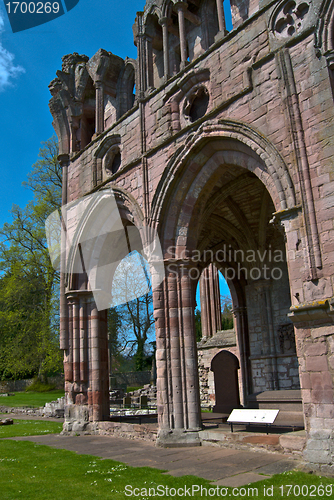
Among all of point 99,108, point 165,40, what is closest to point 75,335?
point 99,108

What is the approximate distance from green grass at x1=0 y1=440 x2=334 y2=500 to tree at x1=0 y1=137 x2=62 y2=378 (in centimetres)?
1371

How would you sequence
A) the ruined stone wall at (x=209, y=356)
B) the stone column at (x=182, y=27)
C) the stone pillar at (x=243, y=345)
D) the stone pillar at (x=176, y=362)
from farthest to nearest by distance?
the ruined stone wall at (x=209, y=356) → the stone pillar at (x=243, y=345) → the stone column at (x=182, y=27) → the stone pillar at (x=176, y=362)

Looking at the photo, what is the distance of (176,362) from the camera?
25.2 ft

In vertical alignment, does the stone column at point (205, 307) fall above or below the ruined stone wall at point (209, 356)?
above

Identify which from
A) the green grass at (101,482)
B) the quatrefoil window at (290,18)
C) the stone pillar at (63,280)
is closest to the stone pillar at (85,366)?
the stone pillar at (63,280)

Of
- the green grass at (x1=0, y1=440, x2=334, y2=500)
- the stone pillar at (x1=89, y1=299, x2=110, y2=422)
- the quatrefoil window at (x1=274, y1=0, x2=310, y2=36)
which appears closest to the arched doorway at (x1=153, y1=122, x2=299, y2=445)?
the quatrefoil window at (x1=274, y1=0, x2=310, y2=36)

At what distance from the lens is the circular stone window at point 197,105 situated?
8.39 m

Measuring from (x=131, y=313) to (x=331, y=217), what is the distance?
71.9 feet

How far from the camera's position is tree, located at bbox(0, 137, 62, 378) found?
20.0m

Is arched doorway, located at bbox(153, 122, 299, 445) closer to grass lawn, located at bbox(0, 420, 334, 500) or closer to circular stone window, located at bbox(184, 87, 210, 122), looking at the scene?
circular stone window, located at bbox(184, 87, 210, 122)

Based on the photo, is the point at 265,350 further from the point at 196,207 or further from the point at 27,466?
the point at 27,466

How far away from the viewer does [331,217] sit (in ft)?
18.2

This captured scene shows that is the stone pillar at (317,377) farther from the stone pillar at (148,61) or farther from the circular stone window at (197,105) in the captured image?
the stone pillar at (148,61)

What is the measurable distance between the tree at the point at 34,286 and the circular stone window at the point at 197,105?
12.5 m
